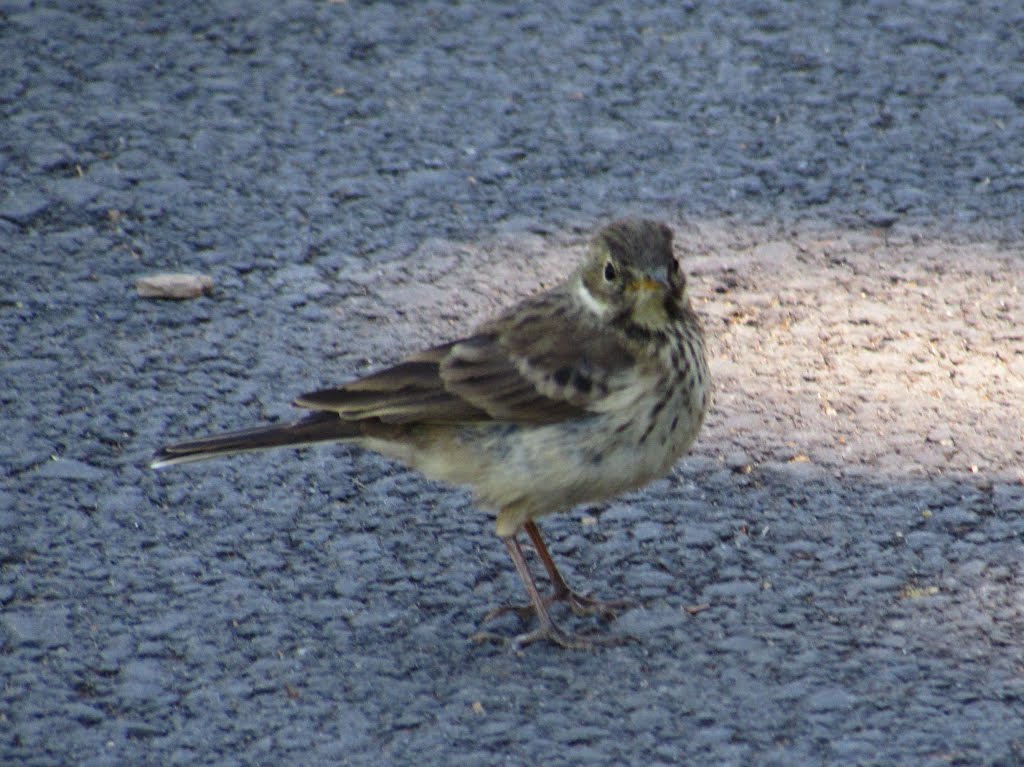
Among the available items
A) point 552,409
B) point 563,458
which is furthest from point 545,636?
point 552,409

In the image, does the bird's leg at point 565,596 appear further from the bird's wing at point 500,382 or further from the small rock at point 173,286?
the small rock at point 173,286

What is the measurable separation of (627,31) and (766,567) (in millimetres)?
4026

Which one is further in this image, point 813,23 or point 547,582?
point 813,23

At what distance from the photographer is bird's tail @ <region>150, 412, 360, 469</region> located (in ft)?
15.8

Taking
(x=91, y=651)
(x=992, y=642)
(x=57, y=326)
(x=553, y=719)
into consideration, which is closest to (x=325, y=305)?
(x=57, y=326)

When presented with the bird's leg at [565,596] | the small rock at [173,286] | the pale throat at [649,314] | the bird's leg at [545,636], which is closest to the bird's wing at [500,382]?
the pale throat at [649,314]

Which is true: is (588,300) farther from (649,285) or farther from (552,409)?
(552,409)

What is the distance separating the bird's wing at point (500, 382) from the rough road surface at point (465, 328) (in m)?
0.53

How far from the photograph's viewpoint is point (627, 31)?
27.2 feet

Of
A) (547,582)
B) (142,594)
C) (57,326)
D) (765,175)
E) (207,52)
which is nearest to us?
(142,594)

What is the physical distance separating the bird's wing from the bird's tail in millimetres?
50

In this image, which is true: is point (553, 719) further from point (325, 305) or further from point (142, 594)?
point (325, 305)

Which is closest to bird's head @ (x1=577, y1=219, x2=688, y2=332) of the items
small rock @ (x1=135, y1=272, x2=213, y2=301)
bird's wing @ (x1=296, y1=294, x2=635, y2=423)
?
bird's wing @ (x1=296, y1=294, x2=635, y2=423)

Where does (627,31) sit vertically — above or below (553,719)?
above
